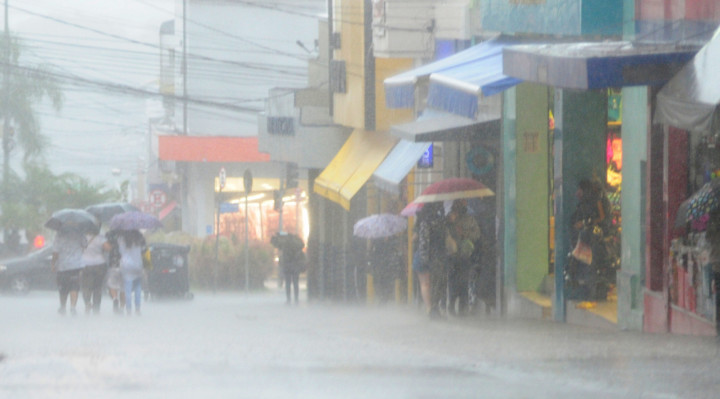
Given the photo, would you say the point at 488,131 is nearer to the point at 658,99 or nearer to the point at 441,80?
the point at 441,80

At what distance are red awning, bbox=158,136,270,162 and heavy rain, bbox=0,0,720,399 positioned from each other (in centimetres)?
1413

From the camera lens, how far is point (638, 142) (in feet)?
42.4

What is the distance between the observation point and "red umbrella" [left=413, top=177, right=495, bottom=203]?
53.1ft

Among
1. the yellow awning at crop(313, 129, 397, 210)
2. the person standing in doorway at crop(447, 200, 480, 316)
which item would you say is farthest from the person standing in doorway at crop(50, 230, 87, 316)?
the yellow awning at crop(313, 129, 397, 210)

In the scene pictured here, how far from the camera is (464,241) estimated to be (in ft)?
52.5

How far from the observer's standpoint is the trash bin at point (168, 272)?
28.9m

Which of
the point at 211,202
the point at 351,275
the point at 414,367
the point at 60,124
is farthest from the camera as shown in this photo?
the point at 60,124

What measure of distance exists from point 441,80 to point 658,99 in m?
4.21

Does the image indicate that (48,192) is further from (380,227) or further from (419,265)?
(419,265)

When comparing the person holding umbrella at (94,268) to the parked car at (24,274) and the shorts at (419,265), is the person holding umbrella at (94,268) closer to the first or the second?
the shorts at (419,265)

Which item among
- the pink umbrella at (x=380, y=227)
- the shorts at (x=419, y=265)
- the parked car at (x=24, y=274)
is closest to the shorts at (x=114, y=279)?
the pink umbrella at (x=380, y=227)

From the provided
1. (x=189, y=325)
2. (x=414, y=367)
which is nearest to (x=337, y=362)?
(x=414, y=367)

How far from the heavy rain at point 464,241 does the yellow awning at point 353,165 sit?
0.32 feet

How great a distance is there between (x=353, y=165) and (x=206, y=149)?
2208 centimetres
